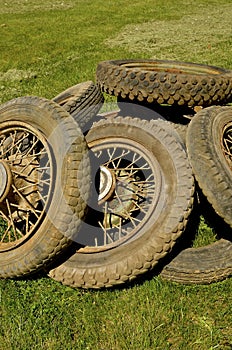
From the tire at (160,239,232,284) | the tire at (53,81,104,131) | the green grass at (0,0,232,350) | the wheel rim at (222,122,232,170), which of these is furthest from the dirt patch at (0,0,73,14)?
the tire at (160,239,232,284)

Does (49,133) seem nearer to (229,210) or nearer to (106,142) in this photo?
(106,142)

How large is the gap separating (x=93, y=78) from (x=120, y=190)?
486cm

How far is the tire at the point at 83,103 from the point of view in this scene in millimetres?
4586

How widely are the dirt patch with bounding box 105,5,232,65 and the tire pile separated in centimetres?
608

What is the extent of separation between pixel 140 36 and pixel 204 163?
1000 centimetres

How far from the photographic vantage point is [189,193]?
11.0ft

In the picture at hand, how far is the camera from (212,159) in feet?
11.2

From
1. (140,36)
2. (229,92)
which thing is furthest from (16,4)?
(229,92)

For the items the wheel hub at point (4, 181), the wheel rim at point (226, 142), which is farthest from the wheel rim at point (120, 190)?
the wheel hub at point (4, 181)

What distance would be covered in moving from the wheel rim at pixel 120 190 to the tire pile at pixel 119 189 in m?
0.01

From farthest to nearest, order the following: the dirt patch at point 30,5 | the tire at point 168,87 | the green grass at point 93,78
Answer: the dirt patch at point 30,5 → the tire at point 168,87 → the green grass at point 93,78

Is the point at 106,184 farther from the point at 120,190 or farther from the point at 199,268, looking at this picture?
the point at 199,268

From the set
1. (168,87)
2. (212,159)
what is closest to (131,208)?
(212,159)

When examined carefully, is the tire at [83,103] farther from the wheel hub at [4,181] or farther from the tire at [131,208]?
the wheel hub at [4,181]
